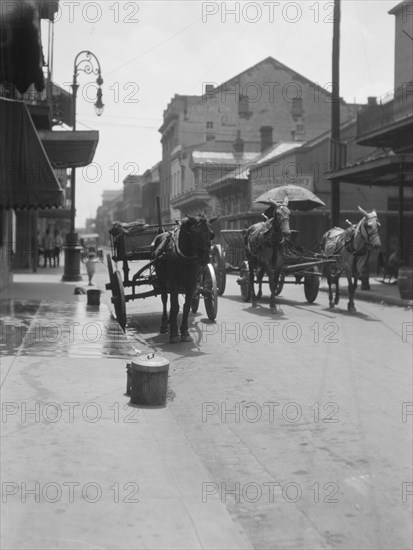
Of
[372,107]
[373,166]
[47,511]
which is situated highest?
[372,107]

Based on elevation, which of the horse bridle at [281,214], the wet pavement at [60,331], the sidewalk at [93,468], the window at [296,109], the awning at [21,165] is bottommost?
the sidewalk at [93,468]

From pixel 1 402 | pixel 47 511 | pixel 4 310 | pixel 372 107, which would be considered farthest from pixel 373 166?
pixel 47 511

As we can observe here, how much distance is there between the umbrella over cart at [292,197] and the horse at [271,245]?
0.44 meters

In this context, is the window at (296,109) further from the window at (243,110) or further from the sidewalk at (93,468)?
the sidewalk at (93,468)

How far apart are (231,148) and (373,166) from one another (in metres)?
34.2

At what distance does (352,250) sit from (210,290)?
4771 mm

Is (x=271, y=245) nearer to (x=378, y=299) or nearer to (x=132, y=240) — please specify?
(x=132, y=240)

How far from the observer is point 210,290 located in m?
13.0

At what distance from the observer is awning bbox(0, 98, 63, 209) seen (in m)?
10.7

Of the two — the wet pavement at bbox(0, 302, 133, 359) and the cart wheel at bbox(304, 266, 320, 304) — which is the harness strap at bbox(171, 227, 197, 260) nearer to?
the wet pavement at bbox(0, 302, 133, 359)

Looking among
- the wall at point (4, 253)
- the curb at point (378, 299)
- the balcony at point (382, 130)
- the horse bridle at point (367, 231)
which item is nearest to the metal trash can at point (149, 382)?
the horse bridle at point (367, 231)

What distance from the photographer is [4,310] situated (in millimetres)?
15156

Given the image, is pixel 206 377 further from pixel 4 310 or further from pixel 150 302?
pixel 150 302

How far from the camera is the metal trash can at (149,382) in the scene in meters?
7.10
